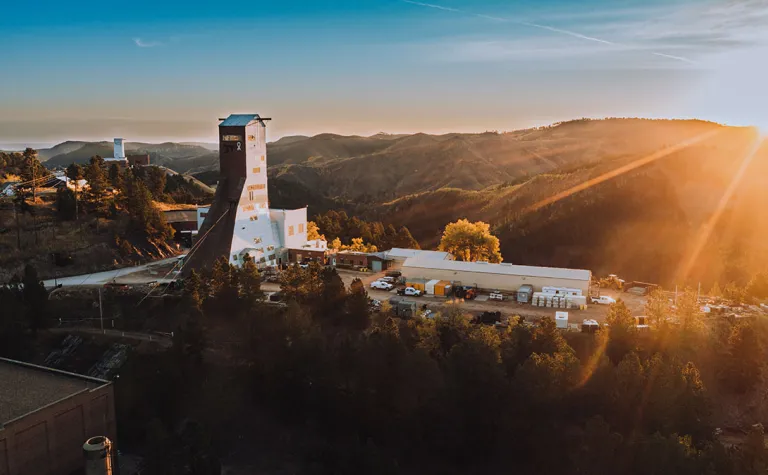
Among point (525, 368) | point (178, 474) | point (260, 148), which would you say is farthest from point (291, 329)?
point (260, 148)

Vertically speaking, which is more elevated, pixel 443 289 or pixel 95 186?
pixel 95 186

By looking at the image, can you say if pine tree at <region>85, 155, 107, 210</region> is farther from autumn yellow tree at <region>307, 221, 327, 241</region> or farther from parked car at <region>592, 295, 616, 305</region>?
parked car at <region>592, 295, 616, 305</region>

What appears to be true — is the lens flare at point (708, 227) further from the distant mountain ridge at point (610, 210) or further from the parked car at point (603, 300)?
the parked car at point (603, 300)

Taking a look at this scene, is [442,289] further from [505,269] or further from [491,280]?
[505,269]

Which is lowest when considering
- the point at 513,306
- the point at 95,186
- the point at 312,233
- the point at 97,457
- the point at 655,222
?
the point at 97,457

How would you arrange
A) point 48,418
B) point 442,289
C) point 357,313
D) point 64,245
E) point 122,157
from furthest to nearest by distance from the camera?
1. point 122,157
2. point 64,245
3. point 442,289
4. point 357,313
5. point 48,418

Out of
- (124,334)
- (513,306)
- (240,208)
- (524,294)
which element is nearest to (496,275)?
(524,294)

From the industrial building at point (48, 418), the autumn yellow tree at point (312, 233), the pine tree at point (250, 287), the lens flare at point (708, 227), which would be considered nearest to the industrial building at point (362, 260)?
the autumn yellow tree at point (312, 233)
